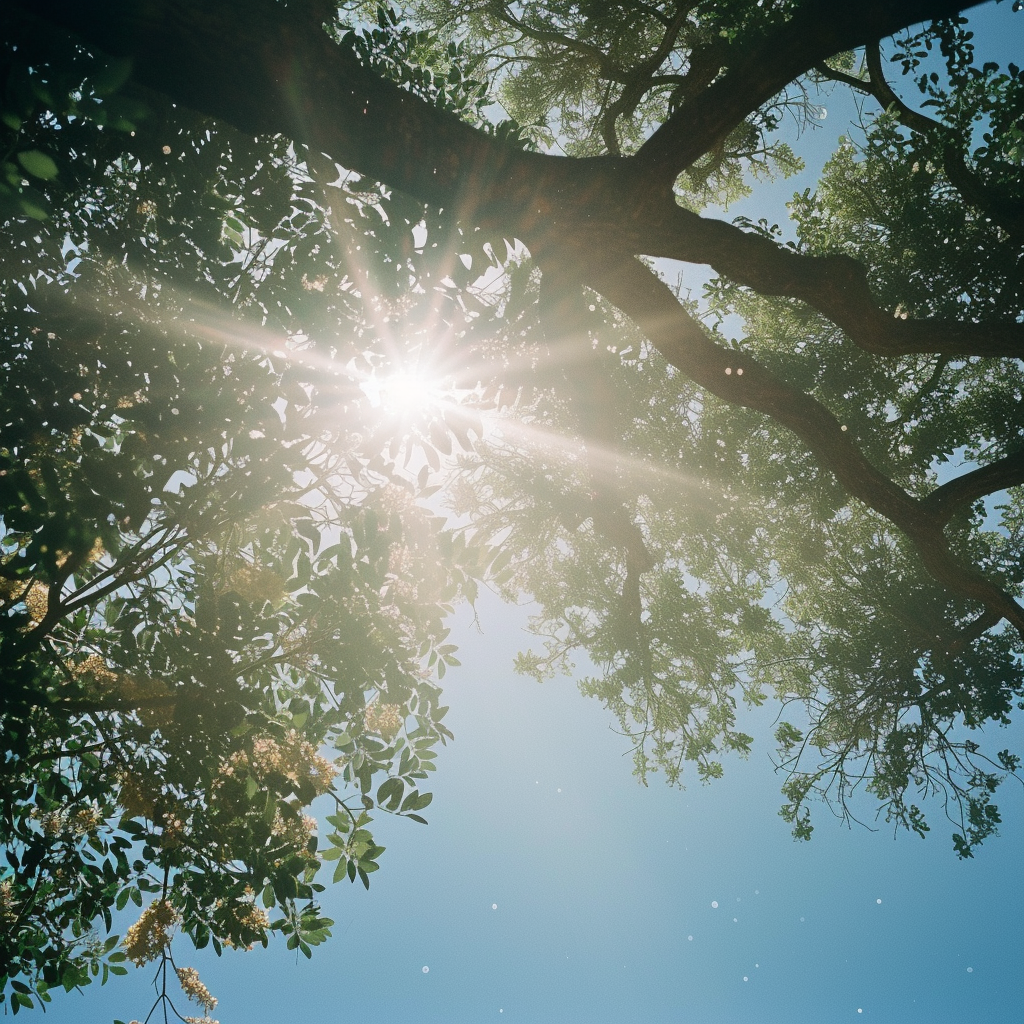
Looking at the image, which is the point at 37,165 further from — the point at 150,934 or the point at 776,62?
the point at 776,62

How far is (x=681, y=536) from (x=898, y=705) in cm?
353

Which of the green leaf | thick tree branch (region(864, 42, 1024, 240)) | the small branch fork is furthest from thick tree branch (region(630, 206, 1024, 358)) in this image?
the green leaf

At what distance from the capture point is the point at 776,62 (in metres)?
4.13

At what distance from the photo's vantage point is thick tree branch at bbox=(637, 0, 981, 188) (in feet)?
12.7

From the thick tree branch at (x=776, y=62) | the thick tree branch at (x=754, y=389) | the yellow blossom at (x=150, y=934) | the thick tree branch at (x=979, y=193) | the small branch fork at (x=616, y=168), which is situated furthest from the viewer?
the thick tree branch at (x=979, y=193)

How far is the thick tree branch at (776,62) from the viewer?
3.88 m

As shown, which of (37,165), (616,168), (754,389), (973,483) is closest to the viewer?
(37,165)

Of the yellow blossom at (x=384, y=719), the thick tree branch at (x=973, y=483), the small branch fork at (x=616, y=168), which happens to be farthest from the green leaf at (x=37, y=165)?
the thick tree branch at (x=973, y=483)

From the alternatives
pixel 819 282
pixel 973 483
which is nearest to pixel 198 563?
pixel 819 282

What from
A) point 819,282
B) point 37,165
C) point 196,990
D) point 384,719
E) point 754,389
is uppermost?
point 819,282

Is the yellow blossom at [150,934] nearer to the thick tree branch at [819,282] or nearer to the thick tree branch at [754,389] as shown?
the thick tree branch at [754,389]

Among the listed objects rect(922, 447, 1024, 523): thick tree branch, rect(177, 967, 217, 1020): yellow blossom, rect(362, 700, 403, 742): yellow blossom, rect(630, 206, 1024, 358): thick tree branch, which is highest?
rect(630, 206, 1024, 358): thick tree branch

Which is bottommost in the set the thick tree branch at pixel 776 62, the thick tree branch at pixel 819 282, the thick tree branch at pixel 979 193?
the thick tree branch at pixel 819 282

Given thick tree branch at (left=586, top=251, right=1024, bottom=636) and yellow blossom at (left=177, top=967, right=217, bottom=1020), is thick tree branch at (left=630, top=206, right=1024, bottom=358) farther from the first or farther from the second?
yellow blossom at (left=177, top=967, right=217, bottom=1020)
